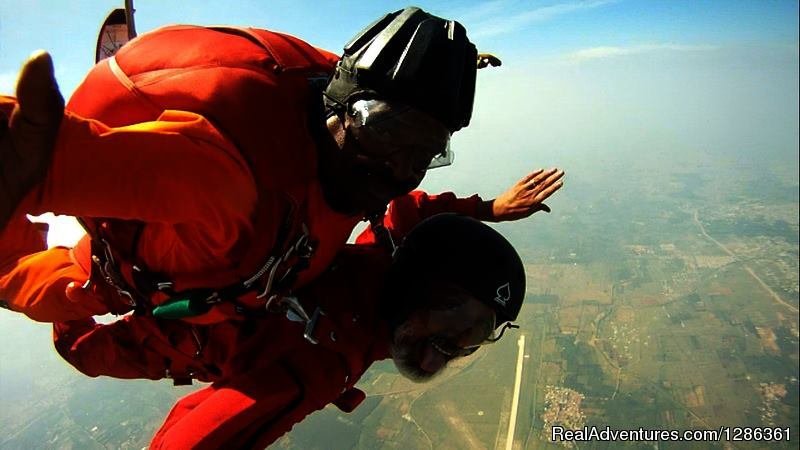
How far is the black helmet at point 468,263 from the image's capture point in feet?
5.29

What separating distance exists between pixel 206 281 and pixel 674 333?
19165 mm

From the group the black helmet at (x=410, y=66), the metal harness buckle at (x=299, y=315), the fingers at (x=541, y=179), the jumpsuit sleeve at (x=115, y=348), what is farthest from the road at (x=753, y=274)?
the jumpsuit sleeve at (x=115, y=348)

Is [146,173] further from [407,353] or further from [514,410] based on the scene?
[514,410]

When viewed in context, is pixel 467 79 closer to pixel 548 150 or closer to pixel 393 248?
pixel 393 248

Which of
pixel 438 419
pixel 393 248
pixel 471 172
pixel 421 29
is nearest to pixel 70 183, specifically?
pixel 421 29

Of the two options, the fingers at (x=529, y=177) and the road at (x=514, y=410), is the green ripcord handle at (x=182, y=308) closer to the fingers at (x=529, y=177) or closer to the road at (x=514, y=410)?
the fingers at (x=529, y=177)

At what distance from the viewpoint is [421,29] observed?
1243 millimetres

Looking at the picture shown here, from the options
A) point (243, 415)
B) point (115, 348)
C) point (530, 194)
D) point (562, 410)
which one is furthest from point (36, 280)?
point (562, 410)

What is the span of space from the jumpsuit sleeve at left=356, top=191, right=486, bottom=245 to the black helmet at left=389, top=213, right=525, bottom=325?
1.09 ft

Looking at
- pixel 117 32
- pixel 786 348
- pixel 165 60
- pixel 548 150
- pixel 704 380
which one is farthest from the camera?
pixel 548 150

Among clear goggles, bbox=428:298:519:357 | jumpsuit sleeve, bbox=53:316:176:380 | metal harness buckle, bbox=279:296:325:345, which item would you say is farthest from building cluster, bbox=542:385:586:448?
metal harness buckle, bbox=279:296:325:345

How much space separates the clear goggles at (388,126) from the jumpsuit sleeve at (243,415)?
0.75 m

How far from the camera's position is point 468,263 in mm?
1620

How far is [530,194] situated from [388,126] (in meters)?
1.12
